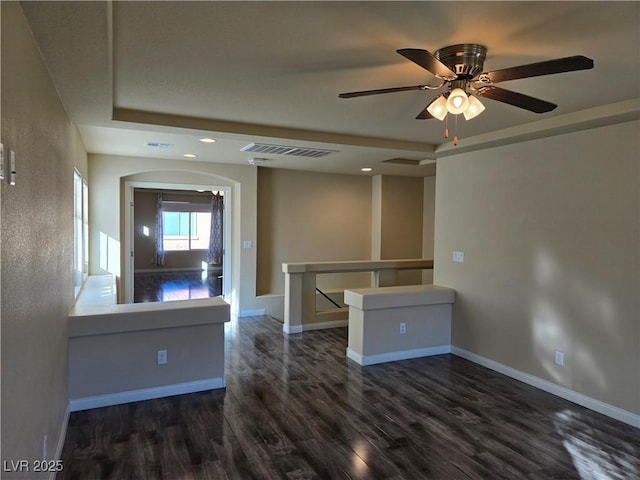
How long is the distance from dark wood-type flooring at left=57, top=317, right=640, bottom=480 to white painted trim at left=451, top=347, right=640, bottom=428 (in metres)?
0.08

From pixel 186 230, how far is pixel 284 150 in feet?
31.2

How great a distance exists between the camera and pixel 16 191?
4.96 ft

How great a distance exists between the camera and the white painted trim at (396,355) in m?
4.31

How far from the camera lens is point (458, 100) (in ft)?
6.89

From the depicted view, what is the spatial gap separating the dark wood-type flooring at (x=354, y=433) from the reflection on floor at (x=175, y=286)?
16.0 feet

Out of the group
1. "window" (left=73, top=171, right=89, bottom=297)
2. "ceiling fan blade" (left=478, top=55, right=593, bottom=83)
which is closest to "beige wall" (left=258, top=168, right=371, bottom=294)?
"window" (left=73, top=171, right=89, bottom=297)

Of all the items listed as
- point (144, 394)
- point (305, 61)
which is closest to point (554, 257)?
point (305, 61)

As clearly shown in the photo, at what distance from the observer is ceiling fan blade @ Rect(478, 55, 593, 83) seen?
66.1 inches

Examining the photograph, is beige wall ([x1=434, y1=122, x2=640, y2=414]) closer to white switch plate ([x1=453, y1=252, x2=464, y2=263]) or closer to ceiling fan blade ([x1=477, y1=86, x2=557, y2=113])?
white switch plate ([x1=453, y1=252, x2=464, y2=263])

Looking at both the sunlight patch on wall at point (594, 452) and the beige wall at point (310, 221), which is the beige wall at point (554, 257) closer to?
the sunlight patch on wall at point (594, 452)

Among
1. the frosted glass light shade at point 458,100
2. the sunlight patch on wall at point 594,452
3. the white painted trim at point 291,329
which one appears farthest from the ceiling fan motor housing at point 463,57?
the white painted trim at point 291,329

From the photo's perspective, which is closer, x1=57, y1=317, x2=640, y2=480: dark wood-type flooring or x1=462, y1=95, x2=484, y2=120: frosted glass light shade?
x1=462, y1=95, x2=484, y2=120: frosted glass light shade

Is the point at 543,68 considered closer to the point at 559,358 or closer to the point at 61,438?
the point at 559,358

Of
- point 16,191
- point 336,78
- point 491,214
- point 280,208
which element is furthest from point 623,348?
point 280,208
